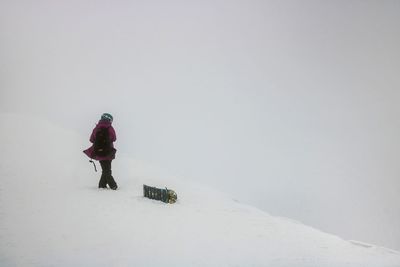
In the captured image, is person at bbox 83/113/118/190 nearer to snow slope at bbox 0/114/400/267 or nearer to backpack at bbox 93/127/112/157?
backpack at bbox 93/127/112/157

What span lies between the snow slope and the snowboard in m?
0.30

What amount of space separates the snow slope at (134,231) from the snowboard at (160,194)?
302 millimetres

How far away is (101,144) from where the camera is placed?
10977 mm

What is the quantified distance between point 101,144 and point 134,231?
3.77 meters

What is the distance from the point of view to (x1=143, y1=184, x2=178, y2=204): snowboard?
424 inches

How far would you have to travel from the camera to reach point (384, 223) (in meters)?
132

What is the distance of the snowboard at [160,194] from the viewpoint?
35.4 feet

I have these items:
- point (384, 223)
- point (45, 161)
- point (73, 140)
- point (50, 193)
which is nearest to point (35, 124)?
point (73, 140)

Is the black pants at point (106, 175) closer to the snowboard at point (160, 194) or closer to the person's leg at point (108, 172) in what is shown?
the person's leg at point (108, 172)

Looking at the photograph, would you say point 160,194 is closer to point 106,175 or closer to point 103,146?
point 106,175

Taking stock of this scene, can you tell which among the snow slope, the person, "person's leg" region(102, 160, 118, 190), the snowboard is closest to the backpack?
the person

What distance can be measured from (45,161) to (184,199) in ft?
18.1

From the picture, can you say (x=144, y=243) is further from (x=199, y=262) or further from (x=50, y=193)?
(x=50, y=193)

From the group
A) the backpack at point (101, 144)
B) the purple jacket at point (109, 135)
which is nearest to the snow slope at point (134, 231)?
the purple jacket at point (109, 135)
